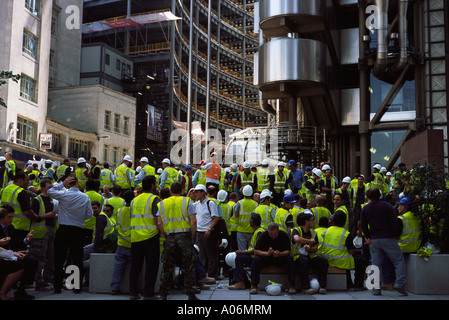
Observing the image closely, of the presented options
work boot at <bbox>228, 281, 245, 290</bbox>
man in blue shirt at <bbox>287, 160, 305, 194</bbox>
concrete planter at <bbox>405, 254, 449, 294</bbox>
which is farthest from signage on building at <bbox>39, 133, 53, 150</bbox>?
concrete planter at <bbox>405, 254, 449, 294</bbox>

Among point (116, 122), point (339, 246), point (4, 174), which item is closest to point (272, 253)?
point (339, 246)

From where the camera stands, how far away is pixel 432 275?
10.5 m

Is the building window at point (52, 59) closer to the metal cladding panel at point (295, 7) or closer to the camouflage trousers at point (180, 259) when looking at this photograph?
the metal cladding panel at point (295, 7)

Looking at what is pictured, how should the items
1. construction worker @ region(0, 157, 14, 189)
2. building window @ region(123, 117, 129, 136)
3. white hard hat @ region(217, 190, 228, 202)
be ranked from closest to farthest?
white hard hat @ region(217, 190, 228, 202), construction worker @ region(0, 157, 14, 189), building window @ region(123, 117, 129, 136)

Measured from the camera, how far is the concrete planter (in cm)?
1050

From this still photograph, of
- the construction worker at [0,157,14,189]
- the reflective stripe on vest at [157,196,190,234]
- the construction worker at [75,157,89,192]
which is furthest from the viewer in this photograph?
the construction worker at [75,157,89,192]

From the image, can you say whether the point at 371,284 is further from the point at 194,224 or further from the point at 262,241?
the point at 194,224

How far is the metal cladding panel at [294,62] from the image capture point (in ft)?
93.6

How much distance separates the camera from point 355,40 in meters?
34.1

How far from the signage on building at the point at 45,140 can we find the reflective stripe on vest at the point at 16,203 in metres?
33.7

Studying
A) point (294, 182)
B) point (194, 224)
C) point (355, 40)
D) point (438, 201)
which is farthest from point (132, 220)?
point (355, 40)

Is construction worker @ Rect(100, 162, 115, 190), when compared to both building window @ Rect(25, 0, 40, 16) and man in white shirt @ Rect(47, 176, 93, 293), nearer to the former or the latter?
man in white shirt @ Rect(47, 176, 93, 293)

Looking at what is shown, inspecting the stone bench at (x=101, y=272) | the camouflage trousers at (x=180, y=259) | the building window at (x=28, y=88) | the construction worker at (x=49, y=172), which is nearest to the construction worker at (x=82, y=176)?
the construction worker at (x=49, y=172)

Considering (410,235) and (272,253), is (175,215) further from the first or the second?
(410,235)
